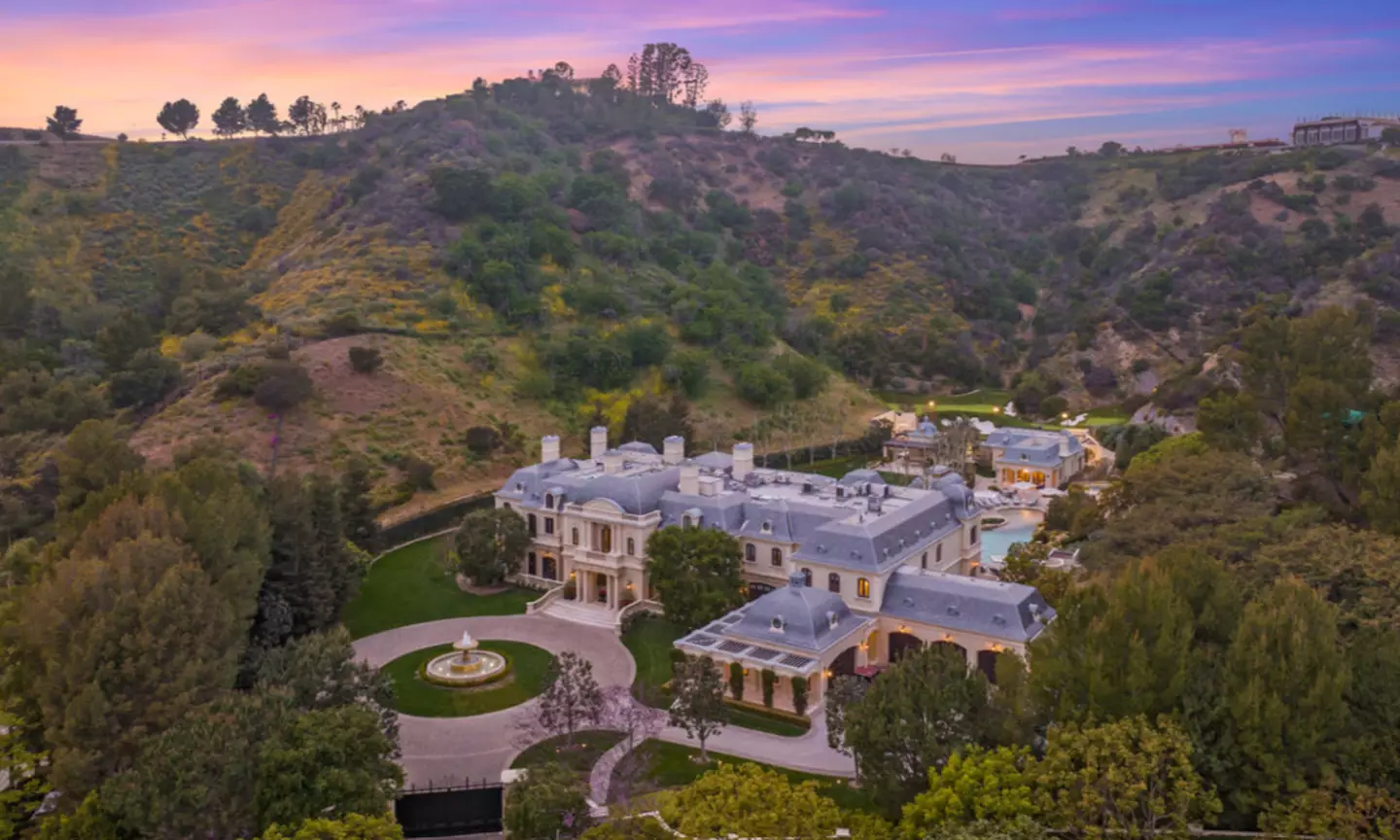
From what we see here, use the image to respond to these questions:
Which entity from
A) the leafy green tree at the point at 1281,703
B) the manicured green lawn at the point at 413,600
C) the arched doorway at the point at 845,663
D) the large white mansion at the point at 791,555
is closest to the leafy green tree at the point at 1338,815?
the leafy green tree at the point at 1281,703

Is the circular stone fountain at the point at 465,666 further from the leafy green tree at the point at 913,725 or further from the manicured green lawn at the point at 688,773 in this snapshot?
the leafy green tree at the point at 913,725

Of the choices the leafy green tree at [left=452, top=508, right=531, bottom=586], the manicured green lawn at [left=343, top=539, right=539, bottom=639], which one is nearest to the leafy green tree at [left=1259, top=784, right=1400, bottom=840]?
the manicured green lawn at [left=343, top=539, right=539, bottom=639]

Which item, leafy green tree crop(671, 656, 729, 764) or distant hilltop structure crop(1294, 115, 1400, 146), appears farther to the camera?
distant hilltop structure crop(1294, 115, 1400, 146)

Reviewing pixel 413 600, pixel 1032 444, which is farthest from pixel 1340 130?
pixel 413 600

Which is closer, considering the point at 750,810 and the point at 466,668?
the point at 750,810

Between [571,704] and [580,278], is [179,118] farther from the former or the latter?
[571,704]

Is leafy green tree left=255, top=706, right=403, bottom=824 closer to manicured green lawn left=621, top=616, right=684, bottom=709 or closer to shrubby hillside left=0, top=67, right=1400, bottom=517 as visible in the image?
manicured green lawn left=621, top=616, right=684, bottom=709
